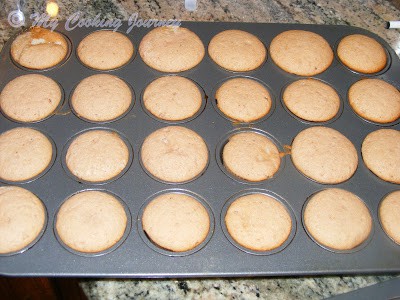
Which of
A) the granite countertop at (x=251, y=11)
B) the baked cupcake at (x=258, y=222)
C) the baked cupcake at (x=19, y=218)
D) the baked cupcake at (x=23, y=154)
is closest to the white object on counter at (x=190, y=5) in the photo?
the granite countertop at (x=251, y=11)

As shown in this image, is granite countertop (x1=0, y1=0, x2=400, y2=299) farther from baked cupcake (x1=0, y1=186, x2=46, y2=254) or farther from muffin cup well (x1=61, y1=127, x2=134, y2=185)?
baked cupcake (x1=0, y1=186, x2=46, y2=254)

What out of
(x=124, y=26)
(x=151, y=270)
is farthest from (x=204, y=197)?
(x=124, y=26)

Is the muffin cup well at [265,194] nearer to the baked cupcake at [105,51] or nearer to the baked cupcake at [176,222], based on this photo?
the baked cupcake at [176,222]

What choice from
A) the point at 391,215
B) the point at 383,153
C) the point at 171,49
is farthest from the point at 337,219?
the point at 171,49

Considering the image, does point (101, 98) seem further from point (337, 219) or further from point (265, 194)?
point (337, 219)

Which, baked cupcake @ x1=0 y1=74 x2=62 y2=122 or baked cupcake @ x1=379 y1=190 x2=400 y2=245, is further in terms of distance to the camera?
baked cupcake @ x1=0 y1=74 x2=62 y2=122

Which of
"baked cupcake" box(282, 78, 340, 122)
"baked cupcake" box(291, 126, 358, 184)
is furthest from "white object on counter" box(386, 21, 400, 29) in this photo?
"baked cupcake" box(291, 126, 358, 184)
